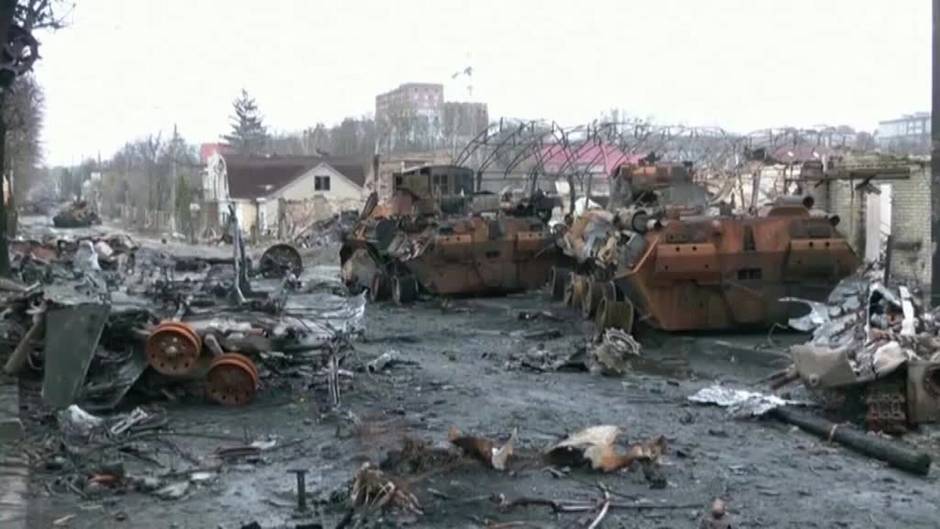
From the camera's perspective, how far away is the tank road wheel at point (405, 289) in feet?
68.1

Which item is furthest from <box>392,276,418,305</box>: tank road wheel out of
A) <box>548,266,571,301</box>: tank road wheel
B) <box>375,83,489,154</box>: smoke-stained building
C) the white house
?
the white house

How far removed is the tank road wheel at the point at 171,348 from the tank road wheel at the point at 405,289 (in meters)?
10.5

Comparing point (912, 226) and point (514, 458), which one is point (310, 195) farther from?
point (514, 458)

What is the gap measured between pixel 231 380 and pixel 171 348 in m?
0.65

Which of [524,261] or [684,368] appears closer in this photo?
[684,368]

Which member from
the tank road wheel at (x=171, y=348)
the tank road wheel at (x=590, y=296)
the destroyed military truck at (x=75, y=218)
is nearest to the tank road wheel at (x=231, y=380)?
the tank road wheel at (x=171, y=348)

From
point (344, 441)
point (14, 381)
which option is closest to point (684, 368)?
point (344, 441)

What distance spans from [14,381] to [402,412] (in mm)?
3823

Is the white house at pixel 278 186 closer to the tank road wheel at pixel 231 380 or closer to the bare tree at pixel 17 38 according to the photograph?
the bare tree at pixel 17 38

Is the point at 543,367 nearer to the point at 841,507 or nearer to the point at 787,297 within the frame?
the point at 787,297

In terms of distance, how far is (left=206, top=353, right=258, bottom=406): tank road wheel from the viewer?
10.6 m

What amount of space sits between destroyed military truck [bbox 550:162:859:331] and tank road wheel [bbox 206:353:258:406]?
192 inches

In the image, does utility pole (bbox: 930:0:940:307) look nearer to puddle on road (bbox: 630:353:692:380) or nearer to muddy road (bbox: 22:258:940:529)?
muddy road (bbox: 22:258:940:529)

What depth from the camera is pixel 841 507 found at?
7.05m
